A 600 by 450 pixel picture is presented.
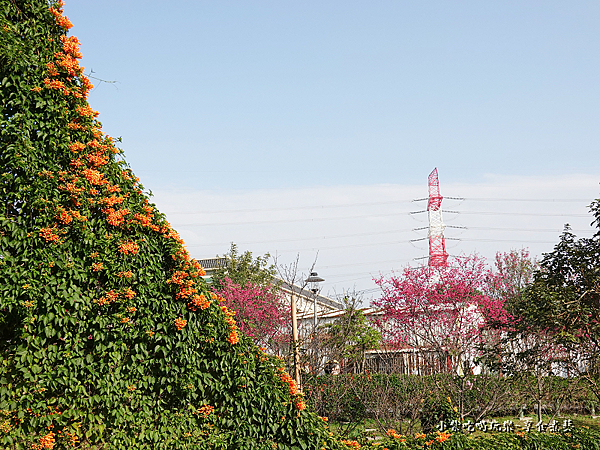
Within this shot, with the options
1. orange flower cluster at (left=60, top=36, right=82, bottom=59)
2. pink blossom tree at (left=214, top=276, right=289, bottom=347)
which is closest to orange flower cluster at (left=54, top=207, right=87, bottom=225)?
orange flower cluster at (left=60, top=36, right=82, bottom=59)

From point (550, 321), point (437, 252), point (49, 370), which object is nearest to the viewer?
point (49, 370)

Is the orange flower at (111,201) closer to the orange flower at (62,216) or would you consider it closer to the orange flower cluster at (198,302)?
the orange flower at (62,216)

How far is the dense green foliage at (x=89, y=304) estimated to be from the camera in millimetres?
4059

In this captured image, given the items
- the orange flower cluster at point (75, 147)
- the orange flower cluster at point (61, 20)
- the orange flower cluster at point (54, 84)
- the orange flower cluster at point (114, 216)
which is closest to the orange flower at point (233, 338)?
the orange flower cluster at point (114, 216)

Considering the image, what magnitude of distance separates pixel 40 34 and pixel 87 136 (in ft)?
3.02

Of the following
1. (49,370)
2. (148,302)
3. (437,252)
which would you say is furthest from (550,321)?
(437,252)

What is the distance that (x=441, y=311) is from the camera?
11531 millimetres

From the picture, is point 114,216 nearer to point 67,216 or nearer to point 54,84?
point 67,216

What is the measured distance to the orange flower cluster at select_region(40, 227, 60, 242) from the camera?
4125 mm

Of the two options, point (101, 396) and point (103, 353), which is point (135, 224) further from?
point (101, 396)

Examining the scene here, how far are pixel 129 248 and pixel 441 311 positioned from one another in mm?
8583

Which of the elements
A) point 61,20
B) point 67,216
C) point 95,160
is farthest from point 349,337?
point 61,20

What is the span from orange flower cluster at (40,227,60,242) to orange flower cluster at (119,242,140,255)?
0.50 m

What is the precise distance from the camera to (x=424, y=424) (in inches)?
305
